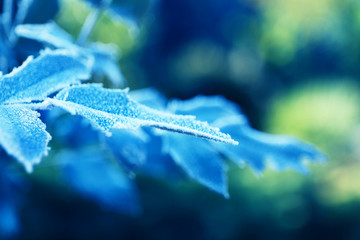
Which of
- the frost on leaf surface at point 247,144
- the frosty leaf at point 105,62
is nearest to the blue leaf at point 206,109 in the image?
the frost on leaf surface at point 247,144

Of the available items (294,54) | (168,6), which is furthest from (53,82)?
(168,6)

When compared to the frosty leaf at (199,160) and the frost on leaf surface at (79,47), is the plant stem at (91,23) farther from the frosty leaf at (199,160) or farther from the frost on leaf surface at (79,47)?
the frosty leaf at (199,160)

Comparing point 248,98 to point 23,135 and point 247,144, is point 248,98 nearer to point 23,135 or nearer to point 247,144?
point 247,144

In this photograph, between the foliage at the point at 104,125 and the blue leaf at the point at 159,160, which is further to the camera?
the blue leaf at the point at 159,160

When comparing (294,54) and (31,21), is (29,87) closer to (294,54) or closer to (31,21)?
(31,21)

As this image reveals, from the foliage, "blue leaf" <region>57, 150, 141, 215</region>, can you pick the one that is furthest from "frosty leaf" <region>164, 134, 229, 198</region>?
"blue leaf" <region>57, 150, 141, 215</region>

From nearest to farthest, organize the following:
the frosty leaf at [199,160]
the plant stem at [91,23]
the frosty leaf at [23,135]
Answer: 1. the frosty leaf at [23,135]
2. the frosty leaf at [199,160]
3. the plant stem at [91,23]
